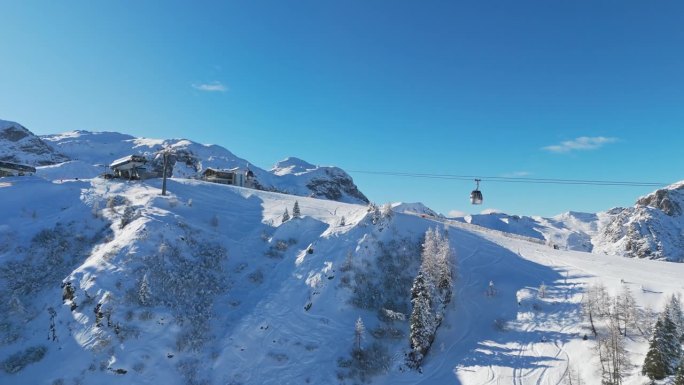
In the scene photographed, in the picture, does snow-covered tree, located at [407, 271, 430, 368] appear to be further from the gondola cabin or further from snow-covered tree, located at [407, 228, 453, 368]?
the gondola cabin

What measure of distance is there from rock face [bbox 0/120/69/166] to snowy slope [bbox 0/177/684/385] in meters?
113

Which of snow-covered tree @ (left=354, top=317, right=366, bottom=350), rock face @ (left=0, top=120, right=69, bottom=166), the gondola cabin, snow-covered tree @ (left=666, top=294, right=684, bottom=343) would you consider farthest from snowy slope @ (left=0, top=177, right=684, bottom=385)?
→ rock face @ (left=0, top=120, right=69, bottom=166)

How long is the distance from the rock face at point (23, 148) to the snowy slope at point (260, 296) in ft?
369

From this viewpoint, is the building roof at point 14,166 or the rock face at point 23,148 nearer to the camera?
the building roof at point 14,166

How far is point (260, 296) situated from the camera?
3944 centimetres

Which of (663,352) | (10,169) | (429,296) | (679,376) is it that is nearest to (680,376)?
(679,376)

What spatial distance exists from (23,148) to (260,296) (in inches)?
6185

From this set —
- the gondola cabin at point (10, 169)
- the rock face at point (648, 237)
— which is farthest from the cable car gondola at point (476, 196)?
the rock face at point (648, 237)

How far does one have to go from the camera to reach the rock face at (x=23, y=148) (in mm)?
143075

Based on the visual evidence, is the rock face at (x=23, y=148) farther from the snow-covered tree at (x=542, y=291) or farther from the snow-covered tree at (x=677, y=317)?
the snow-covered tree at (x=677, y=317)

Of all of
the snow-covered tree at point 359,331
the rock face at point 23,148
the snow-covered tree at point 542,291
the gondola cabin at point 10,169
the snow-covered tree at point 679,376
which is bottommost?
the snow-covered tree at point 359,331

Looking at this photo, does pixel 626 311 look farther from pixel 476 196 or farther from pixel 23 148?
pixel 23 148

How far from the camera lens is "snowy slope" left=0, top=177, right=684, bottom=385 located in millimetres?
31672

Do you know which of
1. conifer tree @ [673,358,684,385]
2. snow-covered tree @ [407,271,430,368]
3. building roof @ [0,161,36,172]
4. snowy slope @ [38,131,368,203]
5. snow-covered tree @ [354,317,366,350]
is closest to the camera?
conifer tree @ [673,358,684,385]
